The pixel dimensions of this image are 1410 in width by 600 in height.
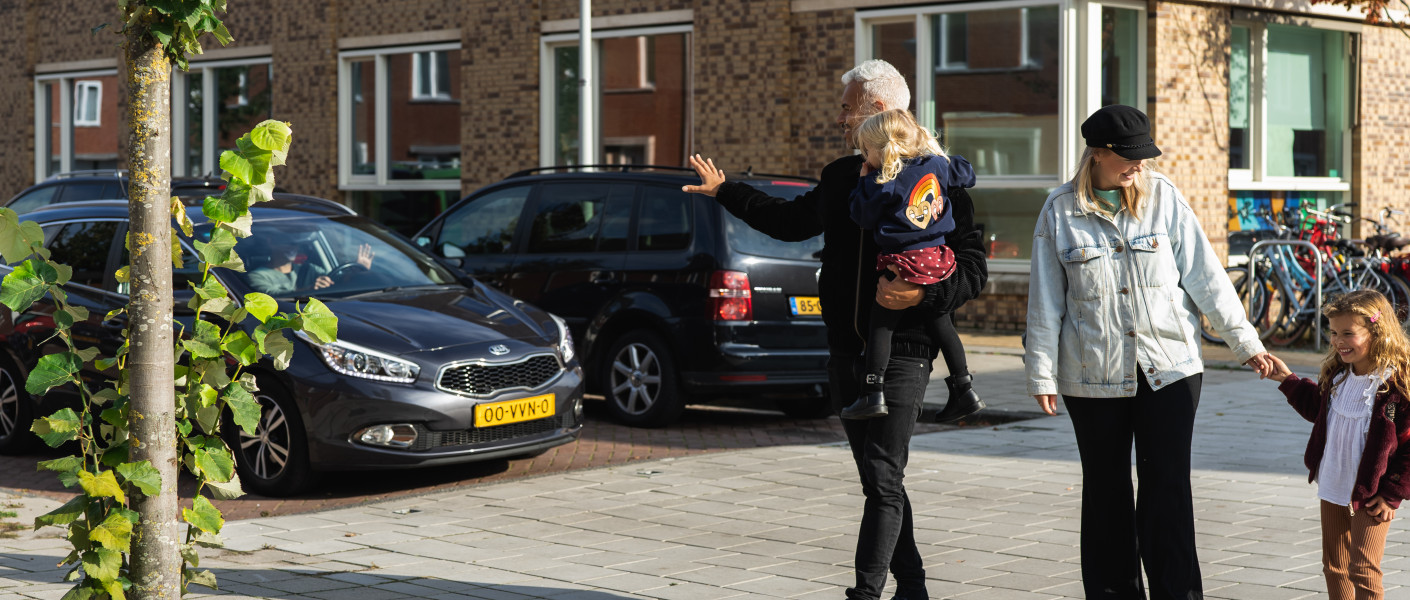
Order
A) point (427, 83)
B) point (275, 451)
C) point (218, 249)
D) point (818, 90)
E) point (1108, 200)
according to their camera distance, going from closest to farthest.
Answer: point (218, 249) → point (1108, 200) → point (275, 451) → point (818, 90) → point (427, 83)

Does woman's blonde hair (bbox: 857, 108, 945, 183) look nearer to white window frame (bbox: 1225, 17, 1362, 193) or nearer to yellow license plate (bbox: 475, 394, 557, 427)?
yellow license plate (bbox: 475, 394, 557, 427)

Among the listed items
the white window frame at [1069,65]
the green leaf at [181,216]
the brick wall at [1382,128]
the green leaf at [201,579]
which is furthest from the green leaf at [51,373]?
the brick wall at [1382,128]

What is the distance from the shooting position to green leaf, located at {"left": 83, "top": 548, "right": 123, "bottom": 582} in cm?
373

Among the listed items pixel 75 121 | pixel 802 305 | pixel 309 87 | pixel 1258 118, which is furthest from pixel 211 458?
pixel 75 121

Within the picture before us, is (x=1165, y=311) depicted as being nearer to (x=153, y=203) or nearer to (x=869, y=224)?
(x=869, y=224)

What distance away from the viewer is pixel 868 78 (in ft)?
15.7

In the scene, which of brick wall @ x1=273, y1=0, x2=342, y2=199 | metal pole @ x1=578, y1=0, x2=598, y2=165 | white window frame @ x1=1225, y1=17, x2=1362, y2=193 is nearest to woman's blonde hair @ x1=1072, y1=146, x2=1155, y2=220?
metal pole @ x1=578, y1=0, x2=598, y2=165

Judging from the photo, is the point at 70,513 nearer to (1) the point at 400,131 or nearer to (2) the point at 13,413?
(2) the point at 13,413

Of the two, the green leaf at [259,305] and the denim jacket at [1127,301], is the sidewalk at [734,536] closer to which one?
the denim jacket at [1127,301]

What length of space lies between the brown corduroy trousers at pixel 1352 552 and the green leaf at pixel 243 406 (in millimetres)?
3060

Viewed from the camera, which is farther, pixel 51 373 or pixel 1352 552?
pixel 1352 552

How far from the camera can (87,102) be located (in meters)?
25.5

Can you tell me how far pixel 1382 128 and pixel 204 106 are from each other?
16.6m

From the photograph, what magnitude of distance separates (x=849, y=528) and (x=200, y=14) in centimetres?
383
